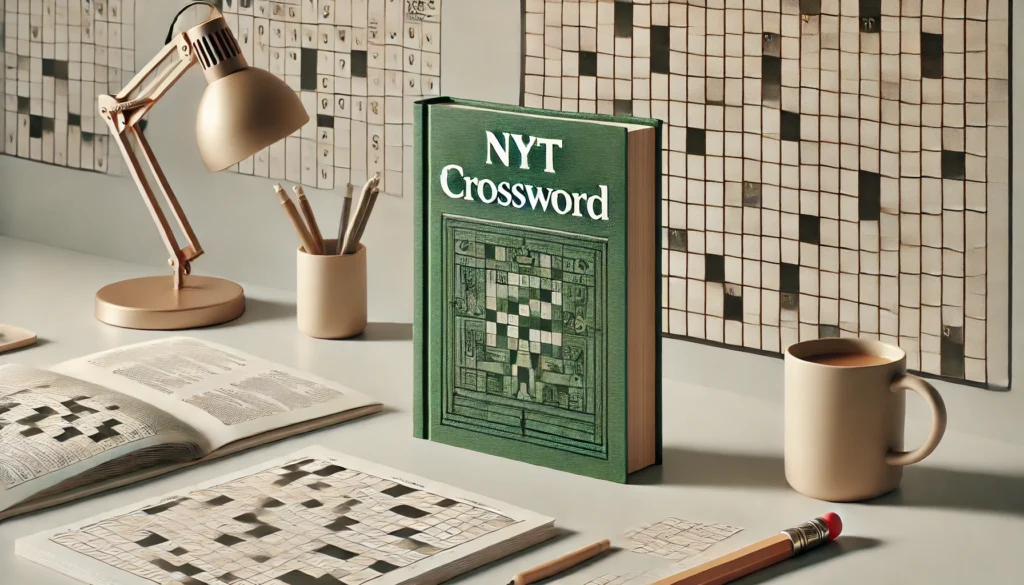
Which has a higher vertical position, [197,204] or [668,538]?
[197,204]

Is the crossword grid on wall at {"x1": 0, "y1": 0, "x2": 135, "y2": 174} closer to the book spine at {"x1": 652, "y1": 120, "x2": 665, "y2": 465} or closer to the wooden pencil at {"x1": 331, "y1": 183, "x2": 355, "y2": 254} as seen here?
the wooden pencil at {"x1": 331, "y1": 183, "x2": 355, "y2": 254}

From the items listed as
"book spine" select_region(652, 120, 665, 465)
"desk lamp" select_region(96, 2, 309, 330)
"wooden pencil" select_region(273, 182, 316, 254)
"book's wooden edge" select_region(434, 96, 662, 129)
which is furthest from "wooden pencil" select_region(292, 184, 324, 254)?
"book spine" select_region(652, 120, 665, 465)

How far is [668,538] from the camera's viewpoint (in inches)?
36.5

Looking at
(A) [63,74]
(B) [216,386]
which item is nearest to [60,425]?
(B) [216,386]

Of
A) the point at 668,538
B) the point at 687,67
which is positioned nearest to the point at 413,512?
the point at 668,538

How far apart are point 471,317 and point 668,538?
10.7 inches

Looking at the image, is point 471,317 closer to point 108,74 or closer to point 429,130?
point 429,130

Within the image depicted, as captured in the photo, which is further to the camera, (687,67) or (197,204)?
(197,204)

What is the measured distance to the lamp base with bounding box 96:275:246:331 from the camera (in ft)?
4.76

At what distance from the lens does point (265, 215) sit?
63.9 inches

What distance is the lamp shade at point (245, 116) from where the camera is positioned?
1.32m

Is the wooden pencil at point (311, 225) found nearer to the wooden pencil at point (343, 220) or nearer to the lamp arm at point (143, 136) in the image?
the wooden pencil at point (343, 220)

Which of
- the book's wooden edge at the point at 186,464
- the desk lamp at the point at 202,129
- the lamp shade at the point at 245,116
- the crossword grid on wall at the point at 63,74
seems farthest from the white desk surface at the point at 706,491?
the crossword grid on wall at the point at 63,74

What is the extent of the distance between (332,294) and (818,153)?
53cm
